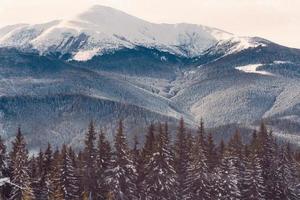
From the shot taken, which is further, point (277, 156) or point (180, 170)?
point (277, 156)

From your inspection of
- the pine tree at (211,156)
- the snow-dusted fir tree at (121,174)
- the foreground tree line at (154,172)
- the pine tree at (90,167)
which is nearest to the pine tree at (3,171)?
the foreground tree line at (154,172)

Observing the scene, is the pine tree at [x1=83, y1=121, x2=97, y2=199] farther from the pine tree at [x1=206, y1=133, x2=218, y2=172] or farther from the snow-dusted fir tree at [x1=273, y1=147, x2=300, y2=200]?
the snow-dusted fir tree at [x1=273, y1=147, x2=300, y2=200]

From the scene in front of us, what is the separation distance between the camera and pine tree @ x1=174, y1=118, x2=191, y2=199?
7888 centimetres

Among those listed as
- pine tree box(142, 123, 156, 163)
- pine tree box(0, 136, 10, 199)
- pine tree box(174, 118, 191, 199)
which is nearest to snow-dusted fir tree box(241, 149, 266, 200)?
pine tree box(174, 118, 191, 199)

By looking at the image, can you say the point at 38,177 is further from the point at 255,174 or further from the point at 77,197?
the point at 255,174

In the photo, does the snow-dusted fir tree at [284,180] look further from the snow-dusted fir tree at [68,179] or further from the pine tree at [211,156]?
the snow-dusted fir tree at [68,179]

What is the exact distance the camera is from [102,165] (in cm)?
7588

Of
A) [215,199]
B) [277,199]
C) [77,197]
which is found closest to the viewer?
[77,197]

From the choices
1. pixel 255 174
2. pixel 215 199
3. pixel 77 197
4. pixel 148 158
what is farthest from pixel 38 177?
pixel 255 174

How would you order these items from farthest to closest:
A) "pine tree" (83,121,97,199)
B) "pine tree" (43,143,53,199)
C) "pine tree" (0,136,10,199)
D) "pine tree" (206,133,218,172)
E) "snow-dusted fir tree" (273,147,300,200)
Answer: "snow-dusted fir tree" (273,147,300,200), "pine tree" (206,133,218,172), "pine tree" (43,143,53,199), "pine tree" (83,121,97,199), "pine tree" (0,136,10,199)

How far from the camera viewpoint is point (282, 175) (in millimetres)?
85438

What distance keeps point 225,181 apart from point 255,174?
464 cm

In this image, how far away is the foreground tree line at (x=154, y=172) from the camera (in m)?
73.8

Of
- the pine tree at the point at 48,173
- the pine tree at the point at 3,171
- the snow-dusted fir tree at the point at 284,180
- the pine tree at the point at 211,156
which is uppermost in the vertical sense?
the pine tree at the point at 3,171
